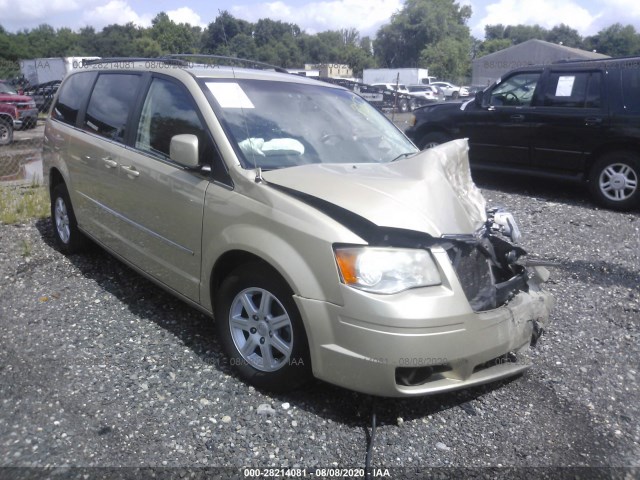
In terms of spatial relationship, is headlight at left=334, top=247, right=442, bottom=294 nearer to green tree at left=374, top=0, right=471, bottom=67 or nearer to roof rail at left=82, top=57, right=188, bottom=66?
roof rail at left=82, top=57, right=188, bottom=66

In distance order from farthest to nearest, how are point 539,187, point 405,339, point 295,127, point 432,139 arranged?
point 432,139 < point 539,187 < point 295,127 < point 405,339

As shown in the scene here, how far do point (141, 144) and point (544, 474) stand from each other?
327cm

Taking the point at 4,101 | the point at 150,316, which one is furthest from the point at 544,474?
the point at 4,101

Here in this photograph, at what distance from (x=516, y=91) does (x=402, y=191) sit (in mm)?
6433

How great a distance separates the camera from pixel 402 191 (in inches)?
115

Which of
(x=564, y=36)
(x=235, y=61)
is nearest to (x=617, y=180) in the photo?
(x=235, y=61)

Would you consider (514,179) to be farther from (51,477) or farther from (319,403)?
(51,477)

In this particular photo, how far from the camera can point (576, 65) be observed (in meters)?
7.88

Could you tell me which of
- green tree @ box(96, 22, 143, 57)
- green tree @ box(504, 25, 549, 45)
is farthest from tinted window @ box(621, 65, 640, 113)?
green tree @ box(504, 25, 549, 45)

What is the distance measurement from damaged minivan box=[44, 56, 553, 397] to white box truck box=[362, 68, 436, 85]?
5278 cm

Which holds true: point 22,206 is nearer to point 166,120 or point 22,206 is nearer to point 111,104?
point 111,104

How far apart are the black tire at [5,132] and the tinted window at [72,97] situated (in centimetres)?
1097

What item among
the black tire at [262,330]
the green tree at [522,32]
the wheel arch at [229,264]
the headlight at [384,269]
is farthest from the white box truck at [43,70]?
the green tree at [522,32]

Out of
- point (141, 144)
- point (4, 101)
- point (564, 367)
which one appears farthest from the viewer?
point (4, 101)
